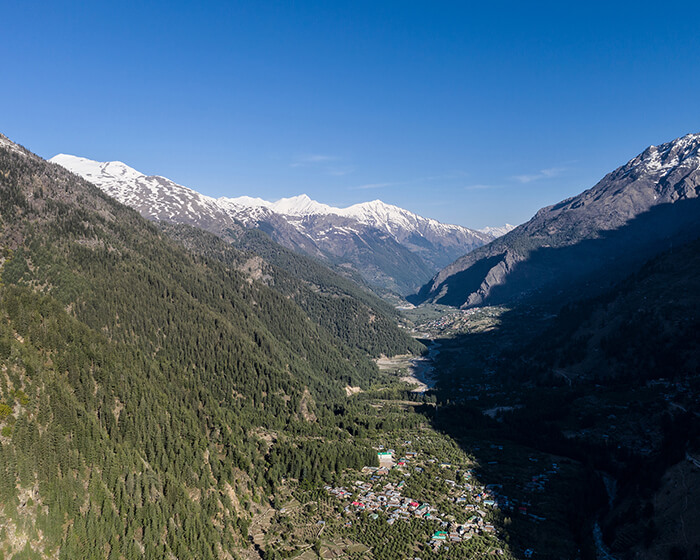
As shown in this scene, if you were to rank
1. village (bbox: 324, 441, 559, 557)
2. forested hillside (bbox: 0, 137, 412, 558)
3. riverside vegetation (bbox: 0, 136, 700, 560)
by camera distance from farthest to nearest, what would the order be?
village (bbox: 324, 441, 559, 557) → riverside vegetation (bbox: 0, 136, 700, 560) → forested hillside (bbox: 0, 137, 412, 558)

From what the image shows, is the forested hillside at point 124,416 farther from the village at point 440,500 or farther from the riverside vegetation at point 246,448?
the village at point 440,500

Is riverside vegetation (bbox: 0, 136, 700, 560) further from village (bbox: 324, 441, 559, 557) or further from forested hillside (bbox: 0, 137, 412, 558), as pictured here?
village (bbox: 324, 441, 559, 557)

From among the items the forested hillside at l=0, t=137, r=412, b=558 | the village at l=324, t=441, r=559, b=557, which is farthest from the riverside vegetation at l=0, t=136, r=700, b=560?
the village at l=324, t=441, r=559, b=557

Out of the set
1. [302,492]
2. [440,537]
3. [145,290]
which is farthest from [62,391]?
[145,290]

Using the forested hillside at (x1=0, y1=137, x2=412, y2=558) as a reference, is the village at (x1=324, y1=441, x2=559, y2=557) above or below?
below

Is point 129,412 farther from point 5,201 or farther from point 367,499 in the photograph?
point 5,201

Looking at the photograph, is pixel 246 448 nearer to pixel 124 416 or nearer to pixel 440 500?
pixel 124 416

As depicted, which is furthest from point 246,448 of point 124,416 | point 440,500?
point 440,500

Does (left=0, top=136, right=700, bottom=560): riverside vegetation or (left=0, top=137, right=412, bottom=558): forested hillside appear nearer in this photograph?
(left=0, top=137, right=412, bottom=558): forested hillside
